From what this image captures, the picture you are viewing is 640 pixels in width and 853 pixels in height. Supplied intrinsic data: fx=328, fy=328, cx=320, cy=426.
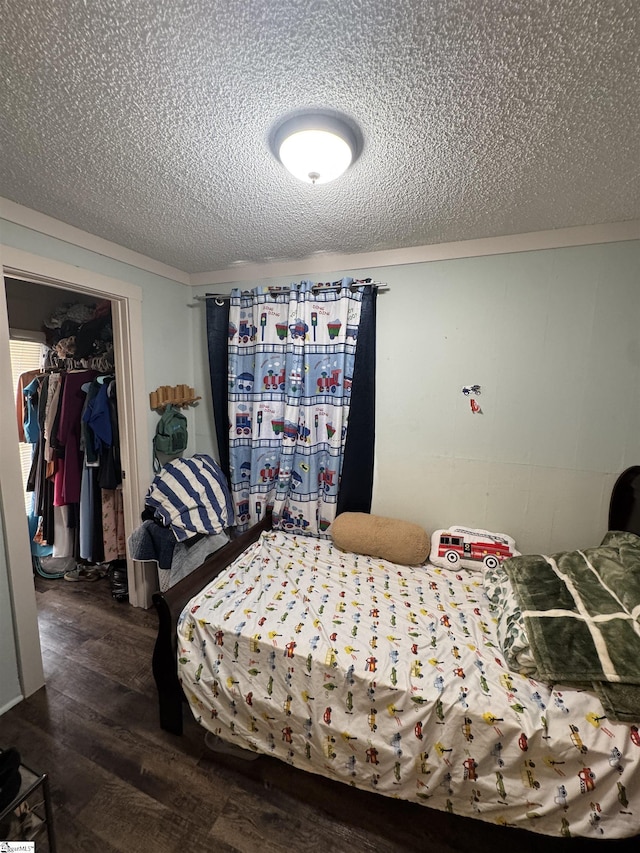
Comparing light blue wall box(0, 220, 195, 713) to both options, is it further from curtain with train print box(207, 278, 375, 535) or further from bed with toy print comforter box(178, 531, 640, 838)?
bed with toy print comforter box(178, 531, 640, 838)

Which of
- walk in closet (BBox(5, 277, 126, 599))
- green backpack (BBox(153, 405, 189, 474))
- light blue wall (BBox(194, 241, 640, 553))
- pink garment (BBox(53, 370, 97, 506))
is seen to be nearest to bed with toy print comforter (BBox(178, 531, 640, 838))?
light blue wall (BBox(194, 241, 640, 553))

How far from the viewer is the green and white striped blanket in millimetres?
1076

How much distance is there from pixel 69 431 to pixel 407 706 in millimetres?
2737

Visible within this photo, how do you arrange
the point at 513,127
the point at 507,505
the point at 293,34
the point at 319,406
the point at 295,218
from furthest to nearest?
the point at 319,406, the point at 507,505, the point at 295,218, the point at 513,127, the point at 293,34

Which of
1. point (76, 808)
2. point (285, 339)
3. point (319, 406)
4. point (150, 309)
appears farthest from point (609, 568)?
point (150, 309)

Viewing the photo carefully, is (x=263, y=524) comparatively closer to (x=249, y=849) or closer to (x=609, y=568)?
(x=249, y=849)

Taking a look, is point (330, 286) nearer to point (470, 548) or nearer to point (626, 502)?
point (470, 548)

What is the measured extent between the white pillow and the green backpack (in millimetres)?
1863

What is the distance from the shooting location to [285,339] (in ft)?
7.45

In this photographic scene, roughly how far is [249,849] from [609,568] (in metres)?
1.74

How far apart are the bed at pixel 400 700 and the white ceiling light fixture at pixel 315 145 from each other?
180cm

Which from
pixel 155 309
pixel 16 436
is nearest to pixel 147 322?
pixel 155 309

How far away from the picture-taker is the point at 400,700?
45.9 inches

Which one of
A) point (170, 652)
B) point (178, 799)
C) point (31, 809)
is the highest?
point (170, 652)
